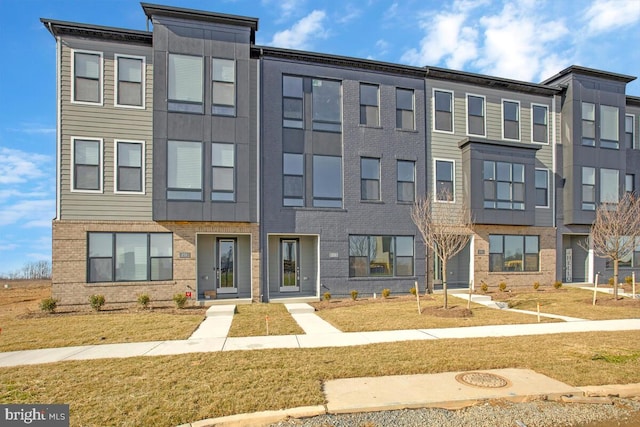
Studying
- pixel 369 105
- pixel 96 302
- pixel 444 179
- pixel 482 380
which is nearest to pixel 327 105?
pixel 369 105

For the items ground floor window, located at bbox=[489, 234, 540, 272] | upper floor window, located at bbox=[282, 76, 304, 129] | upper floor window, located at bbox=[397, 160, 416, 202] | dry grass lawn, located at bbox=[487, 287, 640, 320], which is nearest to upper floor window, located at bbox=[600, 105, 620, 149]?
ground floor window, located at bbox=[489, 234, 540, 272]

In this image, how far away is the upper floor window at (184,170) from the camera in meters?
14.0

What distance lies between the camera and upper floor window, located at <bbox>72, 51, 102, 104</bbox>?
539 inches

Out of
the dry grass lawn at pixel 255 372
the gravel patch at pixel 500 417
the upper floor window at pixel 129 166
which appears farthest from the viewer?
the upper floor window at pixel 129 166

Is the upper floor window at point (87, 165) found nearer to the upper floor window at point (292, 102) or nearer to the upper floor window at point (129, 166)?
the upper floor window at point (129, 166)

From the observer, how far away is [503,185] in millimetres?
17734

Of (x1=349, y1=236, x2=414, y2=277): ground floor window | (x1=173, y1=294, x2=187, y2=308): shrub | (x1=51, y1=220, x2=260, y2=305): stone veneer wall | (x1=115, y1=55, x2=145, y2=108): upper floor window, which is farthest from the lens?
(x1=349, y1=236, x2=414, y2=277): ground floor window

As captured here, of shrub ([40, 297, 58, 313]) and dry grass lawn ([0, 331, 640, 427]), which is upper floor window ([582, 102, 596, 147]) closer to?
dry grass lawn ([0, 331, 640, 427])

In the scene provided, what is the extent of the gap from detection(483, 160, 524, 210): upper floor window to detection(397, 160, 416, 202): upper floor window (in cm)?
344

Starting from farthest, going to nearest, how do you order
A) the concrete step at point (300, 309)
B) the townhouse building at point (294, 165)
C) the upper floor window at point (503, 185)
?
the upper floor window at point (503, 185) < the townhouse building at point (294, 165) < the concrete step at point (300, 309)

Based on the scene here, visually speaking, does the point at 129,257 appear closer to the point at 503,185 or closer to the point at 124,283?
the point at 124,283

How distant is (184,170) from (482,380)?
12.0 metres

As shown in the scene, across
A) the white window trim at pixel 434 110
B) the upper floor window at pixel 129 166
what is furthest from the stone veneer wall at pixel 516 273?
the upper floor window at pixel 129 166

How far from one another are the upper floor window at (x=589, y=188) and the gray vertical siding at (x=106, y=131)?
65.1 ft
